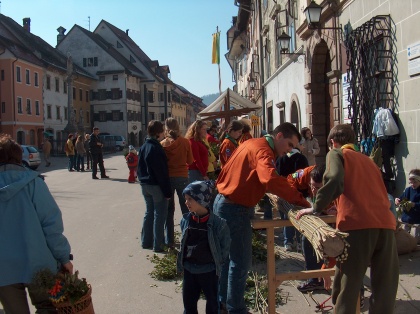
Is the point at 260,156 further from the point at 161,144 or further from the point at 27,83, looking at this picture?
the point at 27,83

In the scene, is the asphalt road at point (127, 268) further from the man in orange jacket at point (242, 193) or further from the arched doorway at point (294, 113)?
the arched doorway at point (294, 113)

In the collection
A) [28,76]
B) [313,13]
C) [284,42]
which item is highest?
[28,76]

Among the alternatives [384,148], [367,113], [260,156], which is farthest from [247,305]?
[367,113]

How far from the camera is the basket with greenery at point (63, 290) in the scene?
Answer: 3350 millimetres

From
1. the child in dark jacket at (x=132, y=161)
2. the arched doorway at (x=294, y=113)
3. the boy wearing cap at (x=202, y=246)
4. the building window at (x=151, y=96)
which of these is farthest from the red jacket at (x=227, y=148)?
the building window at (x=151, y=96)

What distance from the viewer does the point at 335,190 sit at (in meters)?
3.62

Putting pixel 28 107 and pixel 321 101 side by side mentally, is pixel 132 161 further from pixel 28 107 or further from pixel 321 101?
pixel 28 107

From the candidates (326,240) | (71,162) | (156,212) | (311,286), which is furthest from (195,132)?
(71,162)

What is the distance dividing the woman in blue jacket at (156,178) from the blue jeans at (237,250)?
105 inches

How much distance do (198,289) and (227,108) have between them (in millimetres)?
10219

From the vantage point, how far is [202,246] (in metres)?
4.07

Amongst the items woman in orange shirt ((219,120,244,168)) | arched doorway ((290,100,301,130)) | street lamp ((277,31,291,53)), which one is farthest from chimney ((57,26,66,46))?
woman in orange shirt ((219,120,244,168))

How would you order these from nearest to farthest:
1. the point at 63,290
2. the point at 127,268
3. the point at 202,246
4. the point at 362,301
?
1. the point at 63,290
2. the point at 202,246
3. the point at 362,301
4. the point at 127,268

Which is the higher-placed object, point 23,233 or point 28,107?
point 28,107
